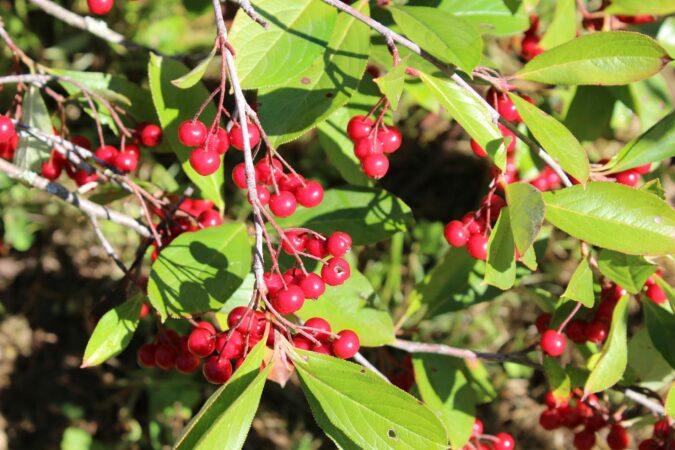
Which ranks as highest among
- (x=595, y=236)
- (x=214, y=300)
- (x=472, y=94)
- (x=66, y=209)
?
(x=472, y=94)

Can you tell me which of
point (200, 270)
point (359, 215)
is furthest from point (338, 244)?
point (359, 215)

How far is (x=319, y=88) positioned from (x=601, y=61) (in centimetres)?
67

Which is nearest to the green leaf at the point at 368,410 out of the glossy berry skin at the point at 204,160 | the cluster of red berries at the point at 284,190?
the cluster of red berries at the point at 284,190

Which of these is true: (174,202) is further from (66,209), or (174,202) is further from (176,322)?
(66,209)

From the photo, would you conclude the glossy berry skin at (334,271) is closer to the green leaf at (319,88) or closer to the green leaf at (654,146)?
the green leaf at (319,88)

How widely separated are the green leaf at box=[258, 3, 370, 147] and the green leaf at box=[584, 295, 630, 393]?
89 centimetres

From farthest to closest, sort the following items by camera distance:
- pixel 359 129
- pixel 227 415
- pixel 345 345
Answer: pixel 359 129 < pixel 345 345 < pixel 227 415

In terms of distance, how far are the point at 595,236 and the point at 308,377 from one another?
72 cm

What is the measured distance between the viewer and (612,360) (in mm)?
1779

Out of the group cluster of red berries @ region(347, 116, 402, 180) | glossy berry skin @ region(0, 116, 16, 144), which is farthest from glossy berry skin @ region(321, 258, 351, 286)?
glossy berry skin @ region(0, 116, 16, 144)

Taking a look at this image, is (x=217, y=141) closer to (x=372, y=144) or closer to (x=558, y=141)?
(x=372, y=144)

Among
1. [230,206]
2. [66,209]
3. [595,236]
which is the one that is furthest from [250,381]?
[66,209]

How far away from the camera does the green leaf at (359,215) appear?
204 centimetres

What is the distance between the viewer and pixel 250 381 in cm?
134
